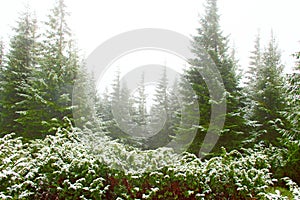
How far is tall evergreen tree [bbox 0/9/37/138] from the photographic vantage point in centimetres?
1400

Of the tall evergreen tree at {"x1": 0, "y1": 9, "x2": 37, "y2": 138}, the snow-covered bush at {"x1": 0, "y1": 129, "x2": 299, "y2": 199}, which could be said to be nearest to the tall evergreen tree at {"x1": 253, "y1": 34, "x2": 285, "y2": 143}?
the snow-covered bush at {"x1": 0, "y1": 129, "x2": 299, "y2": 199}

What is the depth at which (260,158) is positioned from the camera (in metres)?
6.27

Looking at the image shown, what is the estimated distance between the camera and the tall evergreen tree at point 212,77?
35.0 ft

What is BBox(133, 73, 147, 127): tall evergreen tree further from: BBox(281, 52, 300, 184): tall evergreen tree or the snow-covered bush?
the snow-covered bush

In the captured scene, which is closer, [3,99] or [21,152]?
[21,152]

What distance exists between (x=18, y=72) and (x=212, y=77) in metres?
11.2

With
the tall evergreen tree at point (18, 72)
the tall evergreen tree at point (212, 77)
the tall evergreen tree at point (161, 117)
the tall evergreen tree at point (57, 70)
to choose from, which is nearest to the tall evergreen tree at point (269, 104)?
the tall evergreen tree at point (212, 77)

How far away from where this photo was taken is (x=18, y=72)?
14469mm

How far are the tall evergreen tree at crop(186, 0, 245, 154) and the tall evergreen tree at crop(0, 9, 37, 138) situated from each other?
891 cm

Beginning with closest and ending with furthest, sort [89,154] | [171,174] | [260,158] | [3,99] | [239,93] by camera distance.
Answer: [171,174] → [89,154] → [260,158] → [239,93] → [3,99]

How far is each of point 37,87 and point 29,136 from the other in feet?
8.38

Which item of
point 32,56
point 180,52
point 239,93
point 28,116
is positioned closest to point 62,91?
point 28,116

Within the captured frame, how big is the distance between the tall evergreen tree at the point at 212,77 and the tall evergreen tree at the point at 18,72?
8915mm

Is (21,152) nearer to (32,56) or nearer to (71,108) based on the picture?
(71,108)
